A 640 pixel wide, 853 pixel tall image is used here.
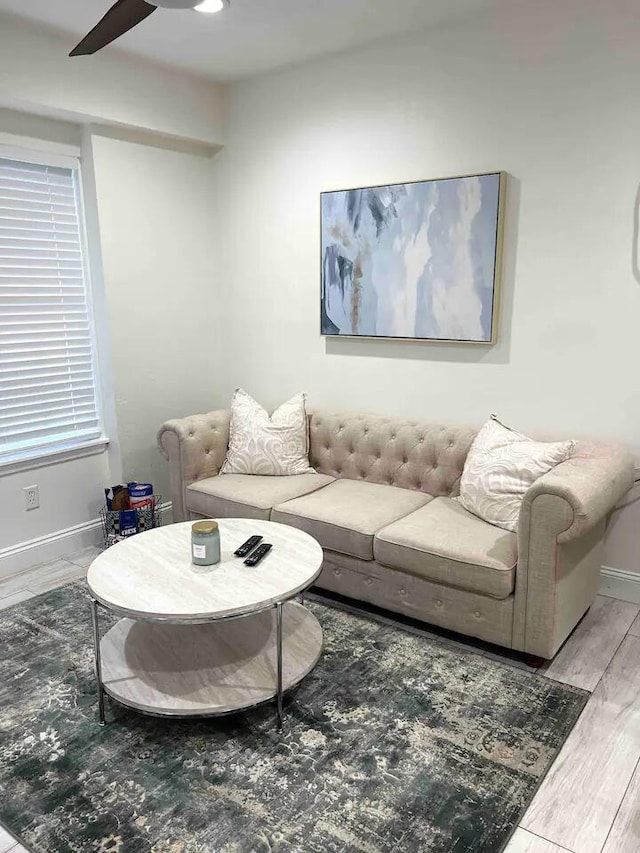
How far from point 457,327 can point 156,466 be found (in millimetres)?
2064

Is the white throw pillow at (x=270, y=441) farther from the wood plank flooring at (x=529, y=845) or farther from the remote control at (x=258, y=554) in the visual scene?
the wood plank flooring at (x=529, y=845)

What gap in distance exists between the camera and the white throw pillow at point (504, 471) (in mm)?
2713

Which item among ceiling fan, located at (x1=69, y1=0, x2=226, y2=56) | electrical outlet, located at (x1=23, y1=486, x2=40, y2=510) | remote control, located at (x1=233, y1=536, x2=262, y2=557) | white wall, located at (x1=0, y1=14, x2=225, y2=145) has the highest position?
white wall, located at (x1=0, y1=14, x2=225, y2=145)

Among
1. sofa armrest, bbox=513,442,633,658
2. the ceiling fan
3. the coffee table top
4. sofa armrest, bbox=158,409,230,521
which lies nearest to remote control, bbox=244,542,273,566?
the coffee table top

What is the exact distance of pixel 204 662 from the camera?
2336mm

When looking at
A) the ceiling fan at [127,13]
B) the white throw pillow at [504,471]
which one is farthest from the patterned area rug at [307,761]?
the ceiling fan at [127,13]

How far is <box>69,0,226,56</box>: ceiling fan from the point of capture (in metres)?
1.99

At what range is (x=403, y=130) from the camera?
11.0ft

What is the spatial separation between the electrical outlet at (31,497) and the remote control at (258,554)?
173 cm

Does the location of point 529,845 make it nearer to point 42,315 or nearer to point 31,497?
point 31,497

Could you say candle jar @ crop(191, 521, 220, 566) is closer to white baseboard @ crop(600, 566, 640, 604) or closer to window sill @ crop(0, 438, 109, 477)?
window sill @ crop(0, 438, 109, 477)

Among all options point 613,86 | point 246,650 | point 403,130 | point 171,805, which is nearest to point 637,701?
point 246,650

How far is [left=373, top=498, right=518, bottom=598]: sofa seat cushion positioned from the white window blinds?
206 cm

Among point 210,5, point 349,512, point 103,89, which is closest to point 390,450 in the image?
point 349,512
